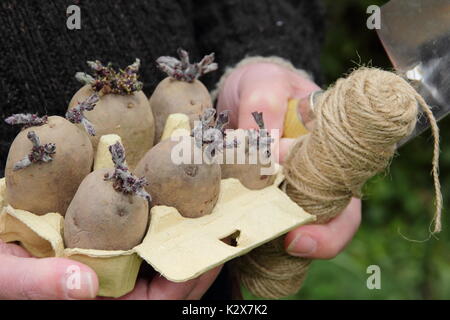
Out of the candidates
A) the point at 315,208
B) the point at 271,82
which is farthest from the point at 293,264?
the point at 271,82

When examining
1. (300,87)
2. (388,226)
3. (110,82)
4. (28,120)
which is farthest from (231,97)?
(388,226)

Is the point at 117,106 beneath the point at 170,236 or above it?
above

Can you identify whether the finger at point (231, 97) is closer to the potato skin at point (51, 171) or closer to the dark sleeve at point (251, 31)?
the dark sleeve at point (251, 31)

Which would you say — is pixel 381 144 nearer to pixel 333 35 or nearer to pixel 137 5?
pixel 137 5

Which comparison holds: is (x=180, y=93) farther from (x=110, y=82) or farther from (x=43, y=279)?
(x=43, y=279)

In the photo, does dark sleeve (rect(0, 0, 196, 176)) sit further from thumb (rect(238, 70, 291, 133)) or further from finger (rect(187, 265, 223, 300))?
finger (rect(187, 265, 223, 300))
